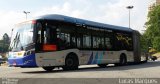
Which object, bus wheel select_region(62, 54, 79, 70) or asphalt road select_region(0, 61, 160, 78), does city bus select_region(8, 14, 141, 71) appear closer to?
bus wheel select_region(62, 54, 79, 70)

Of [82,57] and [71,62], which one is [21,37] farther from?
[82,57]

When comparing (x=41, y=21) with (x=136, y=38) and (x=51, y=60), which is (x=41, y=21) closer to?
(x=51, y=60)

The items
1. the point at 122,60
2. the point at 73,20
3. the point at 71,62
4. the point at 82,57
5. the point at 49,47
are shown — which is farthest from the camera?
the point at 122,60

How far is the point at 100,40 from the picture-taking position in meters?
25.1

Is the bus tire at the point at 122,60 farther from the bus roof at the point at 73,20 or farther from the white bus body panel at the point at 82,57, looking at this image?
the bus roof at the point at 73,20

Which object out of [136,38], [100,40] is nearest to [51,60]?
[100,40]

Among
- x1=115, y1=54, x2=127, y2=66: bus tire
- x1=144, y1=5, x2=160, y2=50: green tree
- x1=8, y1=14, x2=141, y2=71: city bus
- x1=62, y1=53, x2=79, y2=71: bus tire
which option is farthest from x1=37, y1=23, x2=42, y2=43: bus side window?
x1=144, y1=5, x2=160, y2=50: green tree

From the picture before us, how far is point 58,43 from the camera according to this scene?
68.1ft

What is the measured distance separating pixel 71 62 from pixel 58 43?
1.71 m

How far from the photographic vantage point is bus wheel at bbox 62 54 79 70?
21.6 meters

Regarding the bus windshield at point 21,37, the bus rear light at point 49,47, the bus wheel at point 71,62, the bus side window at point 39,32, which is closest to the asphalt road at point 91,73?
the bus wheel at point 71,62

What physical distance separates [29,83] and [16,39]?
25.6ft

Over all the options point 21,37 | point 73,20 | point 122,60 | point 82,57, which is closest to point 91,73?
point 82,57

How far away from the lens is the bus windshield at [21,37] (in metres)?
20.2
